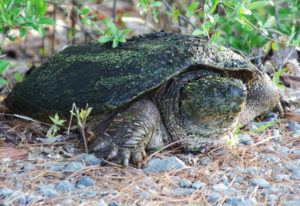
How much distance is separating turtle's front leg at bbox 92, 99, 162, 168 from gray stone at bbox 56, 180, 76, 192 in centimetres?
30

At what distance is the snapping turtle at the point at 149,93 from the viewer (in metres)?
2.13

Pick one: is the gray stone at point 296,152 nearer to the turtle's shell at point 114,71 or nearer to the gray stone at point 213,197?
the turtle's shell at point 114,71

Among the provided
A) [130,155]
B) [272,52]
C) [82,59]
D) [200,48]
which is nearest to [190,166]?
[130,155]

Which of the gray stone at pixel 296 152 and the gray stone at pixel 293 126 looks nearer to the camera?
the gray stone at pixel 296 152

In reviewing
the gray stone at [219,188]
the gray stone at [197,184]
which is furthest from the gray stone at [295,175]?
the gray stone at [197,184]

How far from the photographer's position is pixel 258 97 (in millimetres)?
2695

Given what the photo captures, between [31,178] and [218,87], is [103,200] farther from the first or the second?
[218,87]

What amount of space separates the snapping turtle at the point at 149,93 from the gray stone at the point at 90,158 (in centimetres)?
4

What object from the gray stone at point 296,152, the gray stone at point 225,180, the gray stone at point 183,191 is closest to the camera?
the gray stone at point 183,191

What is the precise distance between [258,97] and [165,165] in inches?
43.5

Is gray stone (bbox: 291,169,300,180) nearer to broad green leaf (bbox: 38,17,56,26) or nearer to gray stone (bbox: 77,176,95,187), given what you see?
gray stone (bbox: 77,176,95,187)

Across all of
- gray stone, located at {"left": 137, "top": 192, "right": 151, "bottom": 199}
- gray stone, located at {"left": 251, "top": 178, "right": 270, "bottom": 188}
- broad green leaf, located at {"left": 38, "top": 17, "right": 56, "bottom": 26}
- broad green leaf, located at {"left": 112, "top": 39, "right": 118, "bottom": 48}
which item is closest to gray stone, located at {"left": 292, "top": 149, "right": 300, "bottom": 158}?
gray stone, located at {"left": 251, "top": 178, "right": 270, "bottom": 188}

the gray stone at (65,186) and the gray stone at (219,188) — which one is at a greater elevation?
the gray stone at (219,188)

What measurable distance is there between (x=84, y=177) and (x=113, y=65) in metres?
0.79
